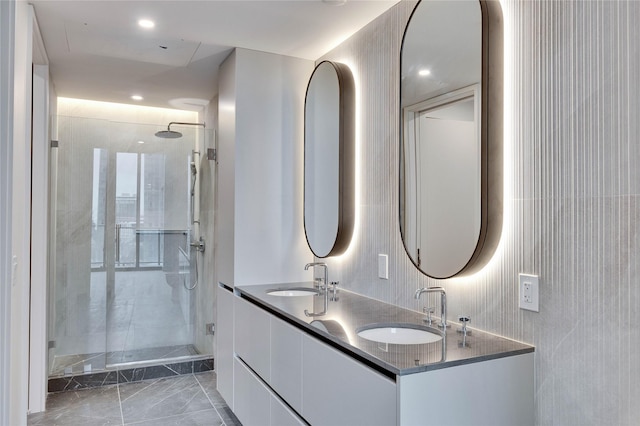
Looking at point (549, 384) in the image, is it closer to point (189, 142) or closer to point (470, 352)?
point (470, 352)

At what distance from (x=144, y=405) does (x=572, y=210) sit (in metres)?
2.95

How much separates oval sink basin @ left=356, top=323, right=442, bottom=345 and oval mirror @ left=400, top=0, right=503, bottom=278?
253mm

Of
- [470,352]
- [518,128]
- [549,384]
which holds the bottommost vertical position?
[549,384]

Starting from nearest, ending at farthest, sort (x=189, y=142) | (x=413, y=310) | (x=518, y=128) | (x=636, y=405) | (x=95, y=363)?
(x=636, y=405), (x=518, y=128), (x=413, y=310), (x=95, y=363), (x=189, y=142)

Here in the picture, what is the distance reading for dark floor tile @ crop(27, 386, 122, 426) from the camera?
A: 282cm

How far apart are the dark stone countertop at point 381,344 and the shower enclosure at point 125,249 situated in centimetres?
152

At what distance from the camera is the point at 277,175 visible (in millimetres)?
2914

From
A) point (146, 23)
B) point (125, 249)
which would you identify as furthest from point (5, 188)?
point (125, 249)

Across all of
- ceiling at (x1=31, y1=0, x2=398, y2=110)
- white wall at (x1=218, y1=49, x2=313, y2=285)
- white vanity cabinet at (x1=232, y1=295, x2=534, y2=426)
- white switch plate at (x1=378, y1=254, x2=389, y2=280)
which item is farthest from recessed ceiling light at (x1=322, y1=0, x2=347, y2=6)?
white vanity cabinet at (x1=232, y1=295, x2=534, y2=426)

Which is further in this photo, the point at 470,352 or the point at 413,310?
the point at 413,310

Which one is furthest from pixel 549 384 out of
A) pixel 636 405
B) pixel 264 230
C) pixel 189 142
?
pixel 189 142

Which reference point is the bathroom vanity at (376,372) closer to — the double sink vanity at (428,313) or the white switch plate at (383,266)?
the double sink vanity at (428,313)

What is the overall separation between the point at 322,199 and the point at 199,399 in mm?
1724

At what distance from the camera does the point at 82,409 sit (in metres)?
3.00
